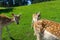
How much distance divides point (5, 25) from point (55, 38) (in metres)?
5.49

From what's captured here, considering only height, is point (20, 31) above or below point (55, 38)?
below

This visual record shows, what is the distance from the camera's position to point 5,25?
39.4ft

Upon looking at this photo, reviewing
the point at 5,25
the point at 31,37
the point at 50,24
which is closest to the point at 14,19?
the point at 5,25

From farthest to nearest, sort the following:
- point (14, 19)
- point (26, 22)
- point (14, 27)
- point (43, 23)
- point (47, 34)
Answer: point (26, 22) < point (14, 27) < point (14, 19) < point (43, 23) < point (47, 34)

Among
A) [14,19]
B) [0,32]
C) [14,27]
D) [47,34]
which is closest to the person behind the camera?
[47,34]

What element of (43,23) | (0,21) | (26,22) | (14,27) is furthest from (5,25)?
(43,23)

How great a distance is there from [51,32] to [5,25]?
5320 mm

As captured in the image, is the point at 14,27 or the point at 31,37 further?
the point at 14,27

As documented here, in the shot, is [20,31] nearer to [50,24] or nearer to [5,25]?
[5,25]

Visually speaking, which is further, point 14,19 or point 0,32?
point 14,19

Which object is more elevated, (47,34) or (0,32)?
Answer: (47,34)

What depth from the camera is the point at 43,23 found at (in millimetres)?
7352

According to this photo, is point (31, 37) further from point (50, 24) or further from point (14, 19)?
point (50, 24)

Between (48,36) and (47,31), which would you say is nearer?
(48,36)
